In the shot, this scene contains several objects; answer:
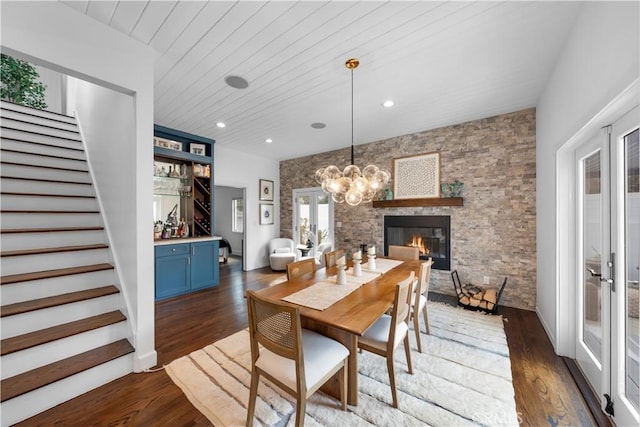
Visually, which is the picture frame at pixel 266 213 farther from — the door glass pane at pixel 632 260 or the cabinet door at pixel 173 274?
the door glass pane at pixel 632 260

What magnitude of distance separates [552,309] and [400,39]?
9.99ft

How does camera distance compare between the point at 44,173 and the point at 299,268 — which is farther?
the point at 44,173

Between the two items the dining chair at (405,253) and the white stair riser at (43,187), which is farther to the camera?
the dining chair at (405,253)

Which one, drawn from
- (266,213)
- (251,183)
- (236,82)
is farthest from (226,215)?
(236,82)

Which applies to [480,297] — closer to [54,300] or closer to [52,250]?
[54,300]

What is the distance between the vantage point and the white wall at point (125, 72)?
1598mm

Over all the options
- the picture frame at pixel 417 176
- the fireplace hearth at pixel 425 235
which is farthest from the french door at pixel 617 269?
the picture frame at pixel 417 176

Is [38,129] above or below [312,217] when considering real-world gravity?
above

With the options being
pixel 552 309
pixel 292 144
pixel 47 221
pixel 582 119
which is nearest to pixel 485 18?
pixel 582 119

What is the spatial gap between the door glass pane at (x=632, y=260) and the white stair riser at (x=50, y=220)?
4.71 m

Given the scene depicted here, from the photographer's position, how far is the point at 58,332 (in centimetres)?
192

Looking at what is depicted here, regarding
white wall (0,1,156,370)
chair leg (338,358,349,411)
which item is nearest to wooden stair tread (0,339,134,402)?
white wall (0,1,156,370)

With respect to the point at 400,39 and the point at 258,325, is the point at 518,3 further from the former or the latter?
the point at 258,325

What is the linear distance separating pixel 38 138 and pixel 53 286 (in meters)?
2.60
